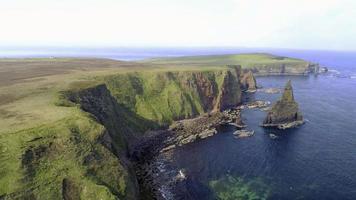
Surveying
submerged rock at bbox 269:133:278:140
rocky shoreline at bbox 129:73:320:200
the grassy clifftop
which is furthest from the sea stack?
the grassy clifftop

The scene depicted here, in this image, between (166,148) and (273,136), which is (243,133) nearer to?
(273,136)

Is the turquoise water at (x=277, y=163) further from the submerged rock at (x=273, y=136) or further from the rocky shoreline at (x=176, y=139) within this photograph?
the rocky shoreline at (x=176, y=139)

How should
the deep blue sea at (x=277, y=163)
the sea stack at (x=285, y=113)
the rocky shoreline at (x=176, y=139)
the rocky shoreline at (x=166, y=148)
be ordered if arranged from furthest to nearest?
the sea stack at (x=285, y=113), the rocky shoreline at (x=176, y=139), the rocky shoreline at (x=166, y=148), the deep blue sea at (x=277, y=163)

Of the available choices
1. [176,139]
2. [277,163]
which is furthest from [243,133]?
[277,163]

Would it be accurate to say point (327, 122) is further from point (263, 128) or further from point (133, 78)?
point (133, 78)

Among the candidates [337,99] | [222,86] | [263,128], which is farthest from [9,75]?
[337,99]

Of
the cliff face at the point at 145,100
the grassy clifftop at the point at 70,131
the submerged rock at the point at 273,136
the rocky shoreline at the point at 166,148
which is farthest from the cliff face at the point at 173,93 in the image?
the submerged rock at the point at 273,136

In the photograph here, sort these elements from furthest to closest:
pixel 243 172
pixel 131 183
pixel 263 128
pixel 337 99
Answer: pixel 337 99 < pixel 263 128 < pixel 243 172 < pixel 131 183

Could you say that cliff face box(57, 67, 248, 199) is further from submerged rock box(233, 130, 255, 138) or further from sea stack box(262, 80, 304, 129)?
sea stack box(262, 80, 304, 129)
